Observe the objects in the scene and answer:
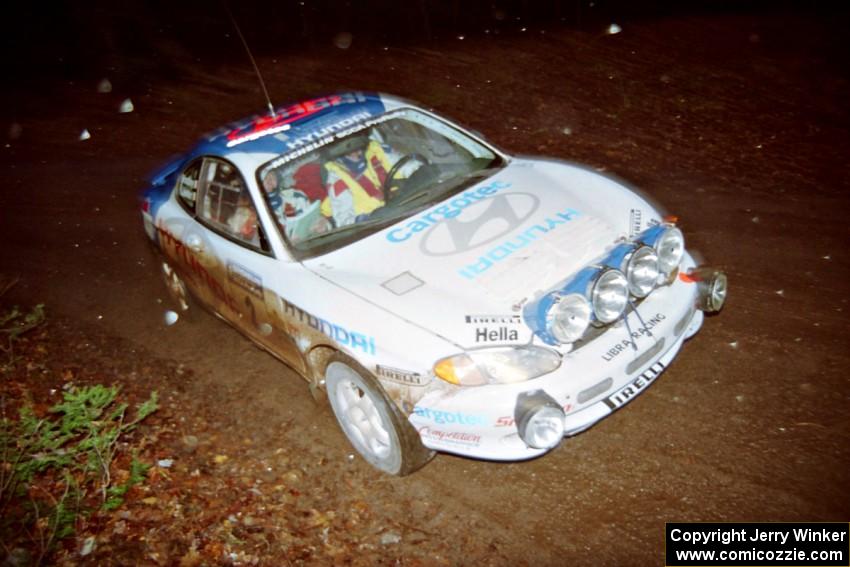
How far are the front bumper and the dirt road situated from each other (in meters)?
0.51

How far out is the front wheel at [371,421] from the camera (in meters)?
3.79

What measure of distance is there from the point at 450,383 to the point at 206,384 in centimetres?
236

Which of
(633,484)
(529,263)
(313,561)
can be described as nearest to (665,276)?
(529,263)

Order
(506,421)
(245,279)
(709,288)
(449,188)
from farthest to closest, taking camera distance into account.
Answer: (449,188), (245,279), (709,288), (506,421)

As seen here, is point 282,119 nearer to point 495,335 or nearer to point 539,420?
point 495,335

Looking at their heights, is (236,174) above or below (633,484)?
above

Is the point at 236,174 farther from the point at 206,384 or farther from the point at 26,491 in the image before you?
the point at 26,491

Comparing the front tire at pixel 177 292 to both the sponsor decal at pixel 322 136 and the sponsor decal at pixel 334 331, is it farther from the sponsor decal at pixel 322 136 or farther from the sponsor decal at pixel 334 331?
the sponsor decal at pixel 334 331

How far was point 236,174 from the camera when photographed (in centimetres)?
464

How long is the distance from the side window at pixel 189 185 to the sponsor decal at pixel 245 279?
2.31 ft

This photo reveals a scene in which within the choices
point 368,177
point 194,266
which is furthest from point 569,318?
point 194,266

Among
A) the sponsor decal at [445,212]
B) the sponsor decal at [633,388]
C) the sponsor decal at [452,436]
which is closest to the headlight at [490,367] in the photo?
the sponsor decal at [452,436]

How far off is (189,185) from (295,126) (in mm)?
915

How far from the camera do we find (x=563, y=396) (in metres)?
3.55
